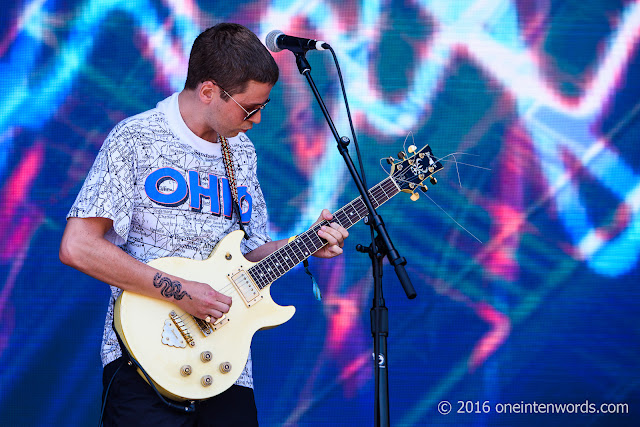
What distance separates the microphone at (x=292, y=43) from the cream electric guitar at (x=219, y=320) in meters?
0.50

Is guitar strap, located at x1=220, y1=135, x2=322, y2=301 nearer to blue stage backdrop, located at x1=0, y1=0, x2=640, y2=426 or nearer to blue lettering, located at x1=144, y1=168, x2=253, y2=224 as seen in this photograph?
blue lettering, located at x1=144, y1=168, x2=253, y2=224

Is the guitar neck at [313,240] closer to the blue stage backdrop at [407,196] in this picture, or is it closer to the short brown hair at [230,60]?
the short brown hair at [230,60]

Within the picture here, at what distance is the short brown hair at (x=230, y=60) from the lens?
2014mm

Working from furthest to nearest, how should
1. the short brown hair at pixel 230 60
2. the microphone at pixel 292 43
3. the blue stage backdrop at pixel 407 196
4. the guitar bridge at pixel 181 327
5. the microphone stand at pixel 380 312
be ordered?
the blue stage backdrop at pixel 407 196, the short brown hair at pixel 230 60, the guitar bridge at pixel 181 327, the microphone at pixel 292 43, the microphone stand at pixel 380 312

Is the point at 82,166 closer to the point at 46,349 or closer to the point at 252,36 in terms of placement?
the point at 46,349

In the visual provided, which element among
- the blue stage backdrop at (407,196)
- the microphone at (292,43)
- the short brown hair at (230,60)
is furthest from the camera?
the blue stage backdrop at (407,196)

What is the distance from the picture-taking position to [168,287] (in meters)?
1.88

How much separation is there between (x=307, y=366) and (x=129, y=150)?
1599 mm

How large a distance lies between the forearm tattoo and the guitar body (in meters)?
0.04

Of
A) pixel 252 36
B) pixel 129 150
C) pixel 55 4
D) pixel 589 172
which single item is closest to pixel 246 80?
pixel 252 36

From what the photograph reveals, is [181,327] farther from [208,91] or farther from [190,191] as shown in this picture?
[208,91]

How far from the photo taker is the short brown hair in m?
2.01

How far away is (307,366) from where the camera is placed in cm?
312

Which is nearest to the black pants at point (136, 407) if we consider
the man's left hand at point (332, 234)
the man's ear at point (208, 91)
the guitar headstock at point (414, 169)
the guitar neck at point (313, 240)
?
the guitar neck at point (313, 240)
